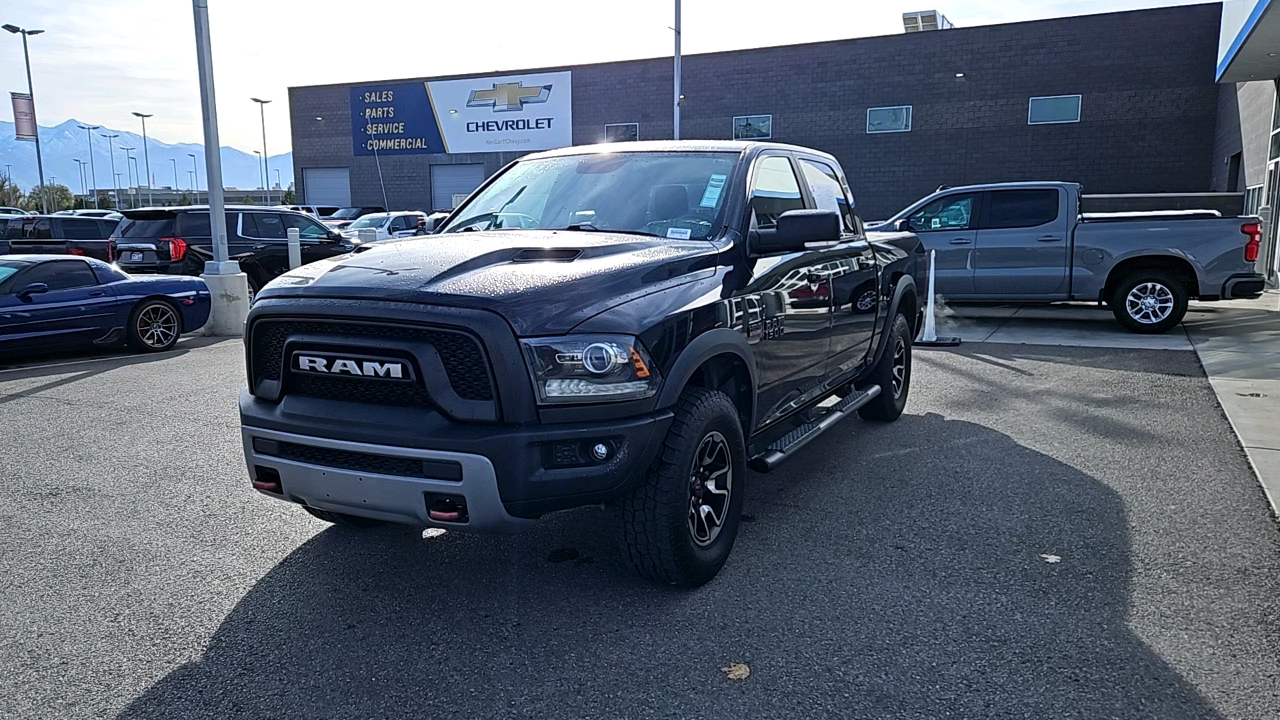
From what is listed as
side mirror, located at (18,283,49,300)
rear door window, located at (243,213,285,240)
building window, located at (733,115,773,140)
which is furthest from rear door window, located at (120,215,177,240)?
building window, located at (733,115,773,140)

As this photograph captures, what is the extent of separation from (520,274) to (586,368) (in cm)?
49

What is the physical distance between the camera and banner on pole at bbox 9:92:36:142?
41.2 metres

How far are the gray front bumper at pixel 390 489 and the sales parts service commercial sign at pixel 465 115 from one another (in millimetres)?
29654

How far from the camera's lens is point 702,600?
373cm

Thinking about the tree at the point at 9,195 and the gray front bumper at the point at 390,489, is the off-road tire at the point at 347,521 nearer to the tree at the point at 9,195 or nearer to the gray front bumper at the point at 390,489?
the gray front bumper at the point at 390,489

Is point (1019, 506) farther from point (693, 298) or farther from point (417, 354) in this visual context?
point (417, 354)

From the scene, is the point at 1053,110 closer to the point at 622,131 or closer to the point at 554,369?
the point at 622,131

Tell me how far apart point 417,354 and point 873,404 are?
4.25 metres

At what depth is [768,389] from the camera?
174 inches

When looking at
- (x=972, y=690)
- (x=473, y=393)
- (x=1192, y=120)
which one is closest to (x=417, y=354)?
(x=473, y=393)

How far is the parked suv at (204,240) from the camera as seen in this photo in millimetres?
13469

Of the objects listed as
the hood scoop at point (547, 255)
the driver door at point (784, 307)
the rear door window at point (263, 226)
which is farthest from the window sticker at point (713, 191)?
the rear door window at point (263, 226)

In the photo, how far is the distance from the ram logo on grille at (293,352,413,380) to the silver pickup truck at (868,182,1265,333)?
29.8 feet

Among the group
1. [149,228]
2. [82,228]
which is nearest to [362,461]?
[149,228]
